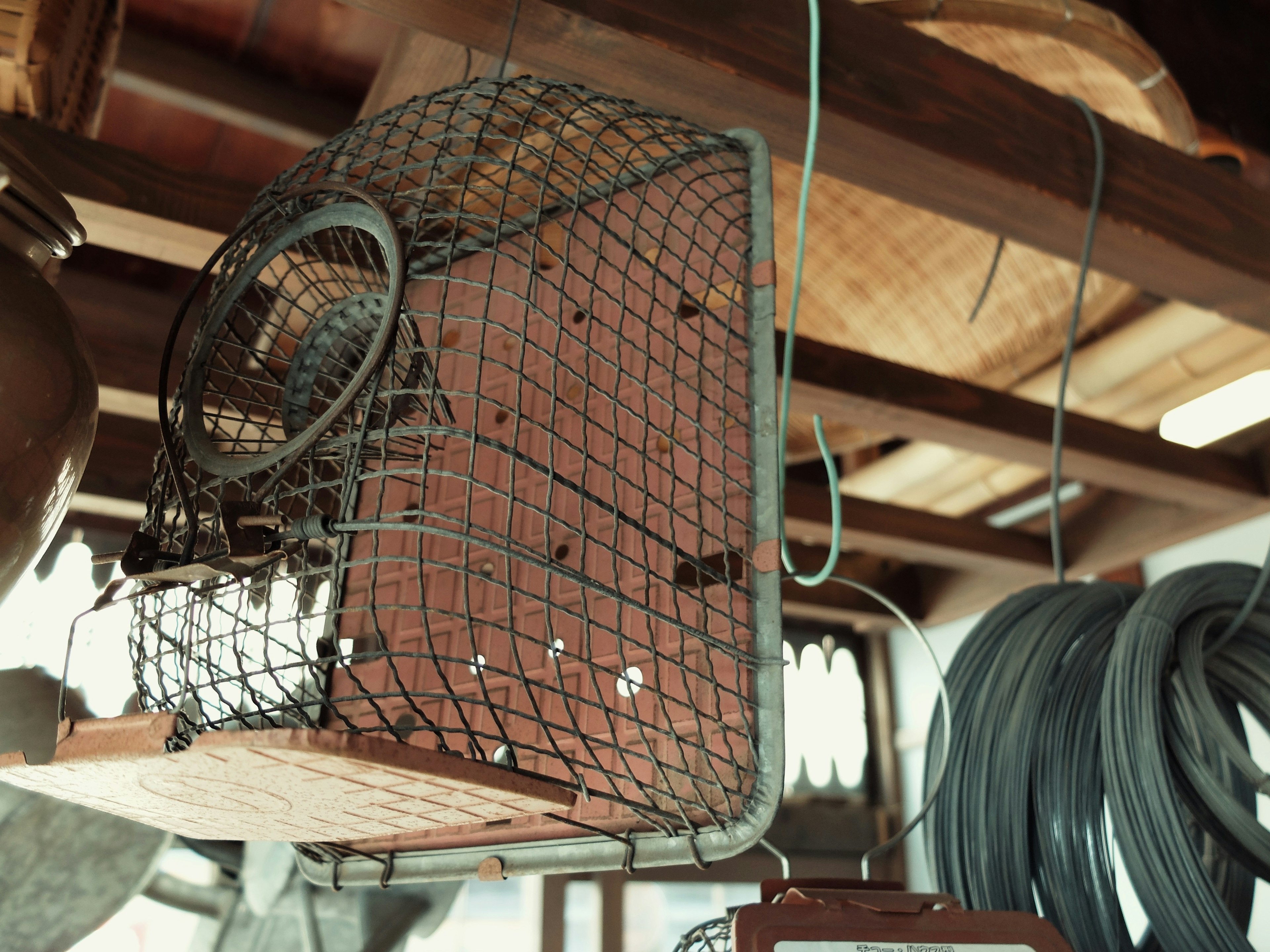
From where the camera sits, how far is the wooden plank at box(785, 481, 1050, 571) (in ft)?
6.47

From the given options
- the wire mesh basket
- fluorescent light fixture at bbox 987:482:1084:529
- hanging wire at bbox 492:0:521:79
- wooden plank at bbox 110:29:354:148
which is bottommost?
the wire mesh basket

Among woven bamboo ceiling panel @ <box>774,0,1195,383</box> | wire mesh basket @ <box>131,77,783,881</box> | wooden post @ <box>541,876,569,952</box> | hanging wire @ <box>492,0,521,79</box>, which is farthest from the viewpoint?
wooden post @ <box>541,876,569,952</box>

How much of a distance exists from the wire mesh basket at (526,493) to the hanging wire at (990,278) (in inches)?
23.7

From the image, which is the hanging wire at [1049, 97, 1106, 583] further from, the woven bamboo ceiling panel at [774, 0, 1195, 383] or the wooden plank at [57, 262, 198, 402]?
the wooden plank at [57, 262, 198, 402]

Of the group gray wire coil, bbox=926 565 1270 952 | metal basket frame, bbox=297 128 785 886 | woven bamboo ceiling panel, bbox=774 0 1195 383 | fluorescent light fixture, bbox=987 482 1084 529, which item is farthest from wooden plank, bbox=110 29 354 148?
fluorescent light fixture, bbox=987 482 1084 529

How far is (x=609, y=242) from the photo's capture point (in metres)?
0.73

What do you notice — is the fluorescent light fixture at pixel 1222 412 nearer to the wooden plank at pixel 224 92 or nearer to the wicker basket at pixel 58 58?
the wooden plank at pixel 224 92

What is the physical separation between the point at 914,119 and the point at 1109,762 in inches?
23.9

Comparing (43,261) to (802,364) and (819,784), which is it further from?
(819,784)

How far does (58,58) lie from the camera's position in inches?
36.4

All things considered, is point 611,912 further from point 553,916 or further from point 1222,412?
point 1222,412

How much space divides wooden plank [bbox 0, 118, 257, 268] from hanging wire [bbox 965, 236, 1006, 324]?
0.85 m

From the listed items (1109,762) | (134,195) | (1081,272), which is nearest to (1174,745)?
(1109,762)

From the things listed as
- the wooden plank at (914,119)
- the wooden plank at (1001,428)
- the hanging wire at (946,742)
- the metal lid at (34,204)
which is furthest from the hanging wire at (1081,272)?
the metal lid at (34,204)
